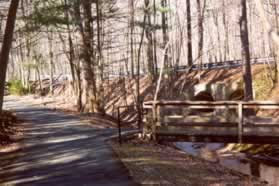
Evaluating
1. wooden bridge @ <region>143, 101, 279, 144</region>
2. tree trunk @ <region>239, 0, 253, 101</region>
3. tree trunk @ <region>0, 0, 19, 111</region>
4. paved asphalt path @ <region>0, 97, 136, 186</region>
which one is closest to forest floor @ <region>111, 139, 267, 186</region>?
paved asphalt path @ <region>0, 97, 136, 186</region>

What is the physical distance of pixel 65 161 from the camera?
10.5 metres

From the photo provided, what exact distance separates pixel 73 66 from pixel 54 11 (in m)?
7.61

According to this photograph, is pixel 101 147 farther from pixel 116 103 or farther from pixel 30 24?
pixel 116 103

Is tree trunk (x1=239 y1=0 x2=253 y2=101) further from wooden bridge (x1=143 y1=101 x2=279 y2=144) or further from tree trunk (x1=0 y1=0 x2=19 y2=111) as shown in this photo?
tree trunk (x1=0 y1=0 x2=19 y2=111)

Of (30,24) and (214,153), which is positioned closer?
(30,24)

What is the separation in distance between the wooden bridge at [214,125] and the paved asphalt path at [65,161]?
5.86 ft

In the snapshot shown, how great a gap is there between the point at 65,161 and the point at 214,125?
4.79 meters

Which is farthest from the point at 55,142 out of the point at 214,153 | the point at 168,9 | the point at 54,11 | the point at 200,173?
the point at 168,9

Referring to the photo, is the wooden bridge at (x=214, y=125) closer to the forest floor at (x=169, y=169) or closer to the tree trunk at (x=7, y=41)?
the forest floor at (x=169, y=169)

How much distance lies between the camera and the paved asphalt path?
8.88m

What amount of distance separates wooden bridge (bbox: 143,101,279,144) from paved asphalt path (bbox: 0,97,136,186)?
1787mm

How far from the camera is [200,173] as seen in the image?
9.92 meters

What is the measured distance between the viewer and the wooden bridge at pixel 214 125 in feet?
40.1

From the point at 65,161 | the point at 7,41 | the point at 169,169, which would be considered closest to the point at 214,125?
the point at 169,169
